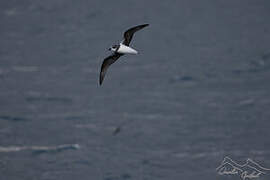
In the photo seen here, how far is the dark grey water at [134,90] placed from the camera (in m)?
38.9

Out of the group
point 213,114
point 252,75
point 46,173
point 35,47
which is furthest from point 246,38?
point 46,173

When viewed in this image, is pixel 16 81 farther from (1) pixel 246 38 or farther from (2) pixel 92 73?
(1) pixel 246 38

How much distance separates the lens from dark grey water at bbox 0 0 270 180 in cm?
3894

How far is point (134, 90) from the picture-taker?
46.6 m
